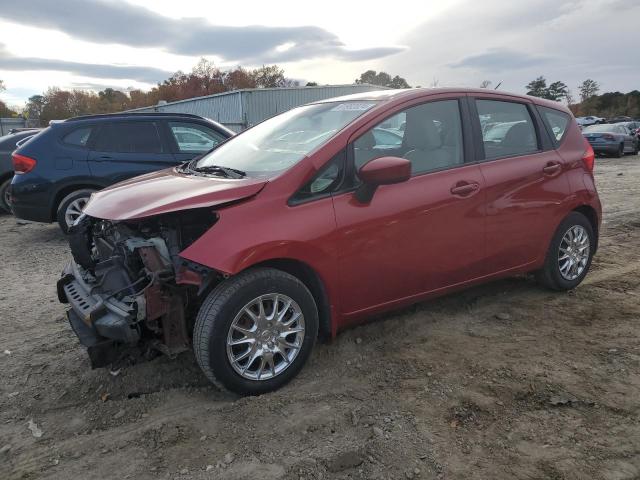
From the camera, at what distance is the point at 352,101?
Answer: 3.72 meters

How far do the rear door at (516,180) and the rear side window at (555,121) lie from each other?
0.10 feet

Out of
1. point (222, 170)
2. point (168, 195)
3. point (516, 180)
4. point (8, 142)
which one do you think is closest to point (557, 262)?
point (516, 180)

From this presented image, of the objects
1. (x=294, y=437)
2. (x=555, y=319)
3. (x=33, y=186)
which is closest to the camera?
(x=294, y=437)

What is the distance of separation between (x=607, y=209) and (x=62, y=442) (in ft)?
27.9

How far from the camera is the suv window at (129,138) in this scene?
6.77m

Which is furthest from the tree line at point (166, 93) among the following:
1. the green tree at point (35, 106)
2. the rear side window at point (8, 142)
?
the rear side window at point (8, 142)

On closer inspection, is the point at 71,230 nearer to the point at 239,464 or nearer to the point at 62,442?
the point at 62,442

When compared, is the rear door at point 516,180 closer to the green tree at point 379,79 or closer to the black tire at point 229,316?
the black tire at point 229,316

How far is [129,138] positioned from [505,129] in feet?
16.2

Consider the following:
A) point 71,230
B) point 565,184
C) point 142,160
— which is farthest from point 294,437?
point 142,160

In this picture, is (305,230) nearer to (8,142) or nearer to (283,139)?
(283,139)

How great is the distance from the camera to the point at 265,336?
294 centimetres

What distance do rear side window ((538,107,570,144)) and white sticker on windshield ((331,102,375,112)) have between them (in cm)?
183

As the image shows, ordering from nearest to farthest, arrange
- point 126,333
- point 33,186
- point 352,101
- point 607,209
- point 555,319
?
1. point 126,333
2. point 352,101
3. point 555,319
4. point 33,186
5. point 607,209
